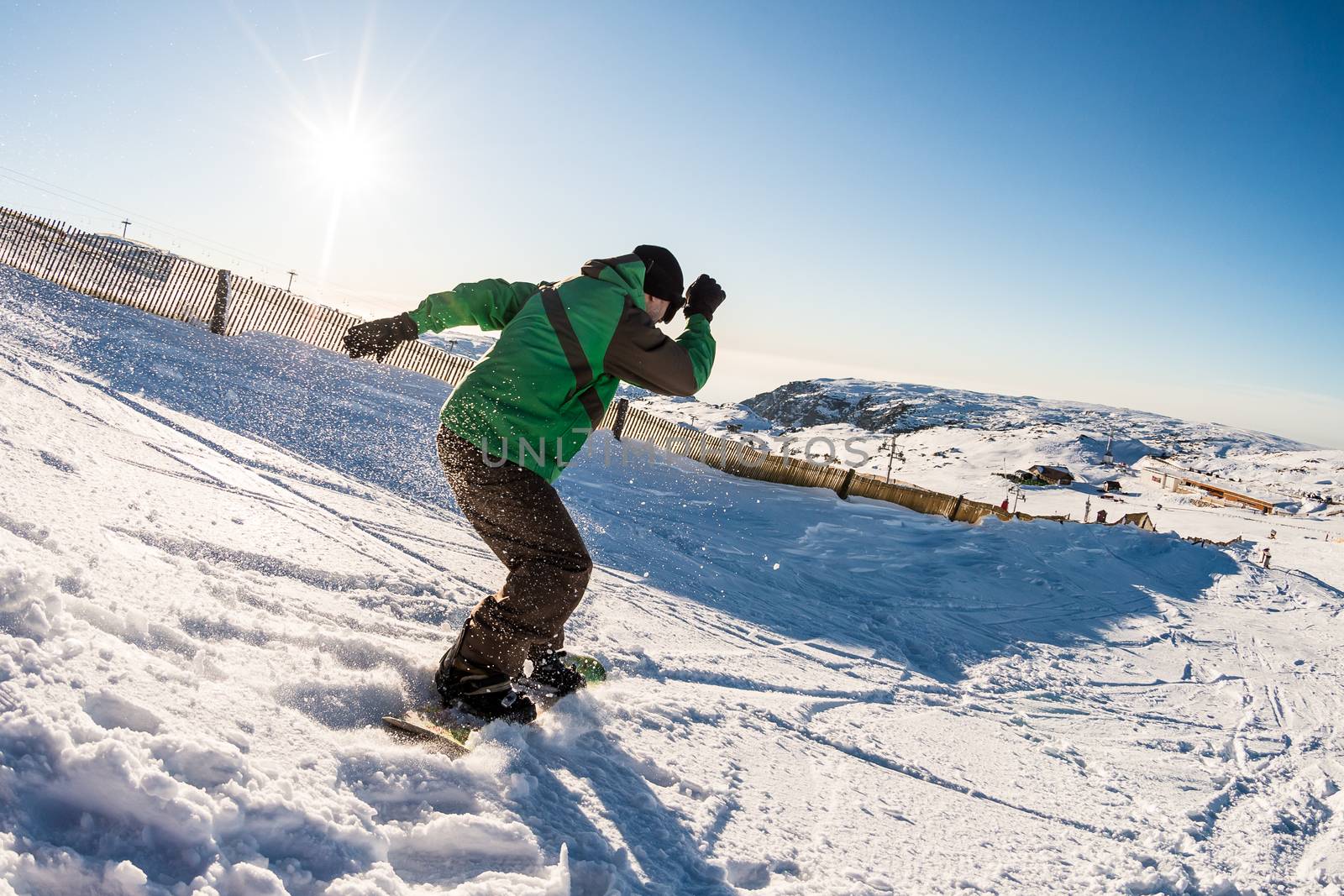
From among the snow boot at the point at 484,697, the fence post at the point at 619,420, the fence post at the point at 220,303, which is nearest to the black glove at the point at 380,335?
the snow boot at the point at 484,697

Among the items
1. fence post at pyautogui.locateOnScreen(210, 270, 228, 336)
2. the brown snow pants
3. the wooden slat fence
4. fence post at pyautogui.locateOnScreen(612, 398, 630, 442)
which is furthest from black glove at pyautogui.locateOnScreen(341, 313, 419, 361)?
fence post at pyautogui.locateOnScreen(210, 270, 228, 336)

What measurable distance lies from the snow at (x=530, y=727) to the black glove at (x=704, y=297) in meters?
1.53

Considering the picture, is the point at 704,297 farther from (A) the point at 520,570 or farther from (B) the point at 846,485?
(B) the point at 846,485

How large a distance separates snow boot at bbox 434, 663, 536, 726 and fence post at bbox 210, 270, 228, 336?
47.7 feet

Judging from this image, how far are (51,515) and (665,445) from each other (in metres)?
15.1

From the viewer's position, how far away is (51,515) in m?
2.40

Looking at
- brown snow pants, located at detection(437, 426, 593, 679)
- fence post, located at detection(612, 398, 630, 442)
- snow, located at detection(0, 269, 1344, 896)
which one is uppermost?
fence post, located at detection(612, 398, 630, 442)

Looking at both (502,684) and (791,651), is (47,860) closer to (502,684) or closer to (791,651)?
(502,684)

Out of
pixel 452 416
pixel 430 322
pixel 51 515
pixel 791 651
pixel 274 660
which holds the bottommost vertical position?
pixel 791 651

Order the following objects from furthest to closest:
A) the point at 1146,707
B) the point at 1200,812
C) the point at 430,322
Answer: the point at 1146,707, the point at 1200,812, the point at 430,322

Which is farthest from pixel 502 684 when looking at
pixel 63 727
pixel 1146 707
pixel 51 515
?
pixel 1146 707

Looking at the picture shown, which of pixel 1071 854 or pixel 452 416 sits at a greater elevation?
pixel 452 416

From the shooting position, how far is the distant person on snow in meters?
2.20

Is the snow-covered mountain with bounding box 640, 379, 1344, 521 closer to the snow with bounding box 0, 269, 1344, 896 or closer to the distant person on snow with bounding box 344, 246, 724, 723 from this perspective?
the snow with bounding box 0, 269, 1344, 896
